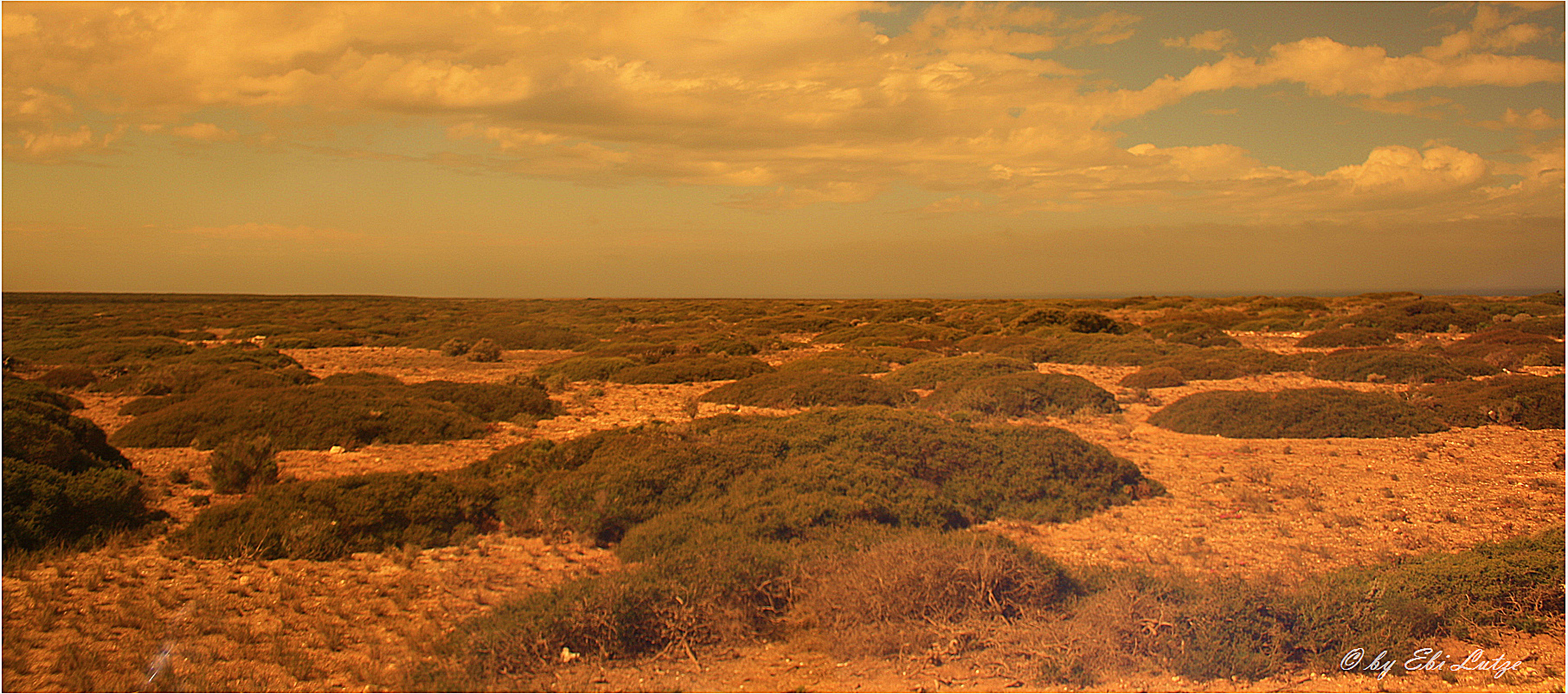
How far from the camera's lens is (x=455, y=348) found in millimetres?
21469

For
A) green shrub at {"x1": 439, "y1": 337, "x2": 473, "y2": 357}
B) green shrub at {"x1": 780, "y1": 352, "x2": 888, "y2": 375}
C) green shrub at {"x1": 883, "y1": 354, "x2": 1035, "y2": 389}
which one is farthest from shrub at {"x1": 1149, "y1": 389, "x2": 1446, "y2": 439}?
Answer: green shrub at {"x1": 439, "y1": 337, "x2": 473, "y2": 357}

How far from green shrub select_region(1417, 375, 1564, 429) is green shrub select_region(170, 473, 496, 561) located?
1460 centimetres

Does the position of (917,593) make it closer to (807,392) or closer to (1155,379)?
(807,392)

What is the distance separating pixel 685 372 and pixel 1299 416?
11.5 meters

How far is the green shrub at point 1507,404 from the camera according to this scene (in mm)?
11984

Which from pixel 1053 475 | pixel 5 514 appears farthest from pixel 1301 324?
pixel 5 514

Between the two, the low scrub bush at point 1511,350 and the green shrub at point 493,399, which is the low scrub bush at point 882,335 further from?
the low scrub bush at point 1511,350

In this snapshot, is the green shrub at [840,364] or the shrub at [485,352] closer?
the green shrub at [840,364]

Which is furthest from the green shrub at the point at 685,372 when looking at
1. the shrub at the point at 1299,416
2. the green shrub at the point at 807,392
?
the shrub at the point at 1299,416

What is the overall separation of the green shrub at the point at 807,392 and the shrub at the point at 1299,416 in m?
4.65

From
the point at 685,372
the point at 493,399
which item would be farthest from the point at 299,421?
the point at 685,372

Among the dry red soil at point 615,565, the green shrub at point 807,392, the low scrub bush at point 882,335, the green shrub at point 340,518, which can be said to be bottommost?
the dry red soil at point 615,565

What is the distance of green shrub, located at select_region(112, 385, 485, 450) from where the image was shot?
10414 mm

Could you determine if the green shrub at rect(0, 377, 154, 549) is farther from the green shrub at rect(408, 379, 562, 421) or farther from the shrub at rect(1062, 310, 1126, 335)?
the shrub at rect(1062, 310, 1126, 335)
